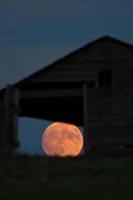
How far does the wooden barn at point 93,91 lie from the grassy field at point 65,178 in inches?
202

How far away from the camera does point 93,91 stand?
85.9ft

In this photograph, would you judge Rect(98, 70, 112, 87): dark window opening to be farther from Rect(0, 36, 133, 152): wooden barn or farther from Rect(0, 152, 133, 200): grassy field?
Rect(0, 152, 133, 200): grassy field

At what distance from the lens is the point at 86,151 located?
25.2 m

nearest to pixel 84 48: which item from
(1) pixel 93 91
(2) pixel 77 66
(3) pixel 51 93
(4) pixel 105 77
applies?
(2) pixel 77 66

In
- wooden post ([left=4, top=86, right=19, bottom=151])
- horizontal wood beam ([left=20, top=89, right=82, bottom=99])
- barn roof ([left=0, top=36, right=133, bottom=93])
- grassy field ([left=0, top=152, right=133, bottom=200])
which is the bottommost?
grassy field ([left=0, top=152, right=133, bottom=200])

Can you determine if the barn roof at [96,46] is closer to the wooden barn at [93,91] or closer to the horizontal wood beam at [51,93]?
the wooden barn at [93,91]

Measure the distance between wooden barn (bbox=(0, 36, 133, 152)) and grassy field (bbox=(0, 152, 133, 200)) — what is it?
5.14 m

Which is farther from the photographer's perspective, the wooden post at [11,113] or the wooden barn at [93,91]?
the wooden barn at [93,91]

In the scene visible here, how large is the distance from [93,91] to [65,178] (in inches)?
417

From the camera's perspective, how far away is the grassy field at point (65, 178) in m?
A: 12.1

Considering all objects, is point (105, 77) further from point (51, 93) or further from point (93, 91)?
point (51, 93)

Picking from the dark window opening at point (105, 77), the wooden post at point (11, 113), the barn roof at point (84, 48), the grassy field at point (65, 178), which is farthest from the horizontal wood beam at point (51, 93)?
the grassy field at point (65, 178)

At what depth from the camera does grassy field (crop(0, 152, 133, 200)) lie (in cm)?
1212

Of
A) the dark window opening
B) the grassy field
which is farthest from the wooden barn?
the grassy field
